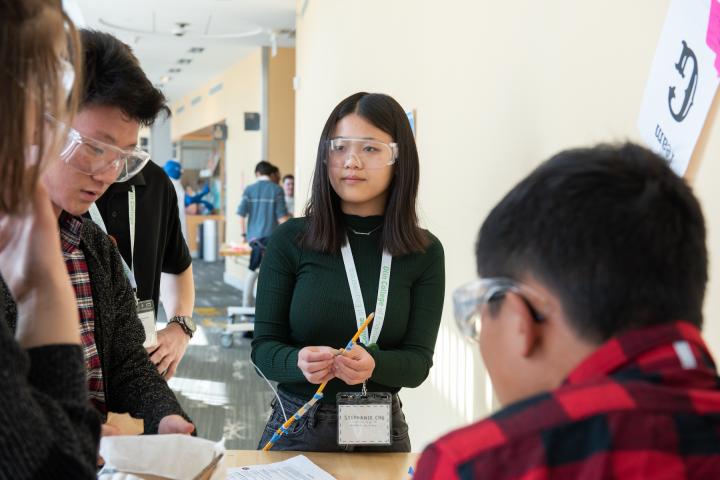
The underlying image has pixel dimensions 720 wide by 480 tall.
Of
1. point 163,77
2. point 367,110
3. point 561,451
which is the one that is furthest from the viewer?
point 163,77

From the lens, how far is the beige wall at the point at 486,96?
1541 mm

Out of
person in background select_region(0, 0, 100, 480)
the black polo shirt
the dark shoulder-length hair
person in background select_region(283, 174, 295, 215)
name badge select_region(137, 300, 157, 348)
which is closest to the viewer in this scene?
person in background select_region(0, 0, 100, 480)

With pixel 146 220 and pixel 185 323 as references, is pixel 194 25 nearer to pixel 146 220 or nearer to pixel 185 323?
pixel 146 220

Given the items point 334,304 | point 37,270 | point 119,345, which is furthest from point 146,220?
point 37,270

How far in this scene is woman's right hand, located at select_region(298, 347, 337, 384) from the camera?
71.1 inches

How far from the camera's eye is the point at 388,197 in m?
2.16

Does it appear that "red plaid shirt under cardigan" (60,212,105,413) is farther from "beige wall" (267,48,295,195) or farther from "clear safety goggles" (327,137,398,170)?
"beige wall" (267,48,295,195)

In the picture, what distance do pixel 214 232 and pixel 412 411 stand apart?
13.3m

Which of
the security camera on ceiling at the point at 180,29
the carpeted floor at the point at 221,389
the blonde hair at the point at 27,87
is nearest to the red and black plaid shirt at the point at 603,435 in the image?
the blonde hair at the point at 27,87

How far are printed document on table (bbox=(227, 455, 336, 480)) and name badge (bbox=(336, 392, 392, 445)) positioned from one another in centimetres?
21

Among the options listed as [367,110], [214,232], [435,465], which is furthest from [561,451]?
[214,232]

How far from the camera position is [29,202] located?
84cm

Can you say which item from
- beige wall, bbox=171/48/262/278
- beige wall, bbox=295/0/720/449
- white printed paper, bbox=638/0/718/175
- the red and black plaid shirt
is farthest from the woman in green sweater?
beige wall, bbox=171/48/262/278

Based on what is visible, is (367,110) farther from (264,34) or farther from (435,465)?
(264,34)
